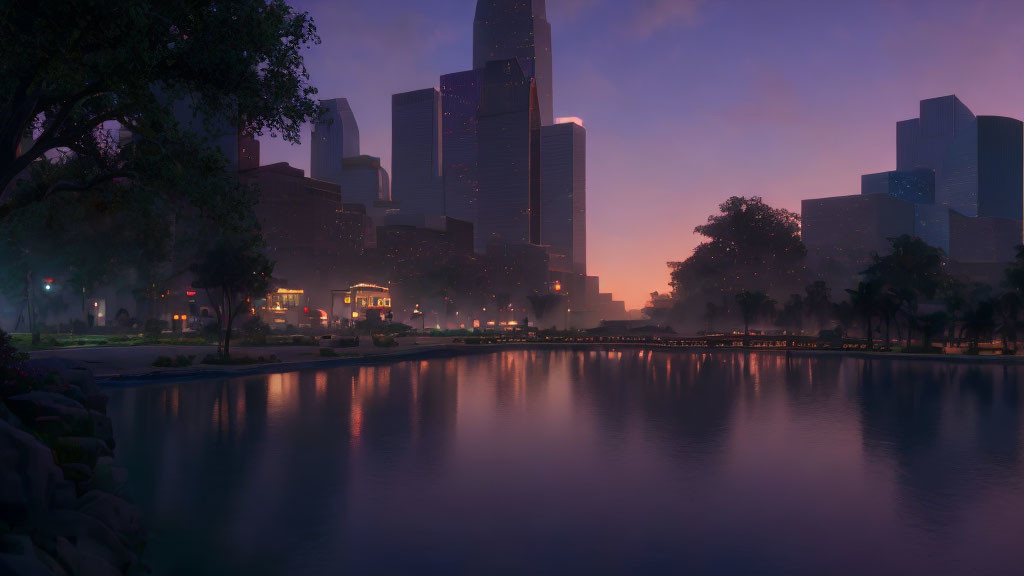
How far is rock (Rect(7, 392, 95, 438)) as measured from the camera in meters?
10.8

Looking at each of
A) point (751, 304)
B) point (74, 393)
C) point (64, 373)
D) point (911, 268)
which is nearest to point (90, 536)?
point (74, 393)

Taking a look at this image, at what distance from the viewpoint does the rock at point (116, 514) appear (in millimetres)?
8500

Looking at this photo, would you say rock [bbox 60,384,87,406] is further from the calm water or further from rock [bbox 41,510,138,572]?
rock [bbox 41,510,138,572]

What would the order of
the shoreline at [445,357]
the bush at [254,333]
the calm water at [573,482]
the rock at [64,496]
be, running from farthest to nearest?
the bush at [254,333] → the shoreline at [445,357] → the calm water at [573,482] → the rock at [64,496]

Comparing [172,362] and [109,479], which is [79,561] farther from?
[172,362]

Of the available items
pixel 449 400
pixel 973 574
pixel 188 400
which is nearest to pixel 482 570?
pixel 973 574

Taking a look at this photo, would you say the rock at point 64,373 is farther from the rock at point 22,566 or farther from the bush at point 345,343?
the bush at point 345,343

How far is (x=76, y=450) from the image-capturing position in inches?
405

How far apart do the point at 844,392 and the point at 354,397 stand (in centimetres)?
2067

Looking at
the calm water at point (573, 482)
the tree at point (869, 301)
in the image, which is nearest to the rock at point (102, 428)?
the calm water at point (573, 482)

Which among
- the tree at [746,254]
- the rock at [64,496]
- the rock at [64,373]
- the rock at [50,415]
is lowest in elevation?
the rock at [64,496]

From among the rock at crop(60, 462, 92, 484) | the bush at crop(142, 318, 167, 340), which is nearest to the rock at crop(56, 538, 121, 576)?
the rock at crop(60, 462, 92, 484)

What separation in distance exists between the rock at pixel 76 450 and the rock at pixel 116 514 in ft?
5.09

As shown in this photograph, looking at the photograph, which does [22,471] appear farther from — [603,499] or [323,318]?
[323,318]
